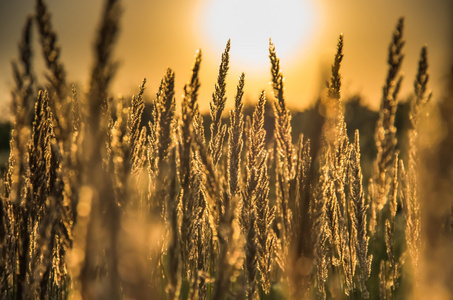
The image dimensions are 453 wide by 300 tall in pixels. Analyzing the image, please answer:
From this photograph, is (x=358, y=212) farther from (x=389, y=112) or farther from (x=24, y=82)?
(x=24, y=82)

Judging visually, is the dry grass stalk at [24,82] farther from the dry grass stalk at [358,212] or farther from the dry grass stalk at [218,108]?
the dry grass stalk at [358,212]

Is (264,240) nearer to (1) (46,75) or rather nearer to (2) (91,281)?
(2) (91,281)

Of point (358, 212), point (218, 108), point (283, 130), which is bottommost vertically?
point (358, 212)

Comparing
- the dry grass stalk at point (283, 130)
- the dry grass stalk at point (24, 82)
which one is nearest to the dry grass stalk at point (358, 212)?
the dry grass stalk at point (283, 130)

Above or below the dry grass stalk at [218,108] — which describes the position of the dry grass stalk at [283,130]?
below

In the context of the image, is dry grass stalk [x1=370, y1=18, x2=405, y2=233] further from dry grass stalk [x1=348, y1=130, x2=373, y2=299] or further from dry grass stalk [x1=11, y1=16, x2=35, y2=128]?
dry grass stalk [x1=11, y1=16, x2=35, y2=128]

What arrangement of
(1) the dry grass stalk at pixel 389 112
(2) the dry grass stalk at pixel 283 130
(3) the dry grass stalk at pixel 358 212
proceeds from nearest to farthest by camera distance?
(1) the dry grass stalk at pixel 389 112, (2) the dry grass stalk at pixel 283 130, (3) the dry grass stalk at pixel 358 212

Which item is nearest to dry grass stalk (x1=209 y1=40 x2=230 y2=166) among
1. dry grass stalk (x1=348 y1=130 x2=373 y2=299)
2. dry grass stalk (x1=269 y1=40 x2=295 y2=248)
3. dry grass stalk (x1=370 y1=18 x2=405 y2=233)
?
dry grass stalk (x1=269 y1=40 x2=295 y2=248)

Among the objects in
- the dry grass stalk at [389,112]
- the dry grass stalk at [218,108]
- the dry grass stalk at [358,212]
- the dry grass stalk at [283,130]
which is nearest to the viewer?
the dry grass stalk at [389,112]

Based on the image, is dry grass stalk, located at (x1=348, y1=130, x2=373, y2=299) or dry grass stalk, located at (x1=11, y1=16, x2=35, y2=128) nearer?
dry grass stalk, located at (x1=11, y1=16, x2=35, y2=128)

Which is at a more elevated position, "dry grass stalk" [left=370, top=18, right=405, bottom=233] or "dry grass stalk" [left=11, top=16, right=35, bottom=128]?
"dry grass stalk" [left=11, top=16, right=35, bottom=128]

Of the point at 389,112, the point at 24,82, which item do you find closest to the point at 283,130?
the point at 389,112

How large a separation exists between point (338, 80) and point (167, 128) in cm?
59

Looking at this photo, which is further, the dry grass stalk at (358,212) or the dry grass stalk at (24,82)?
the dry grass stalk at (358,212)
